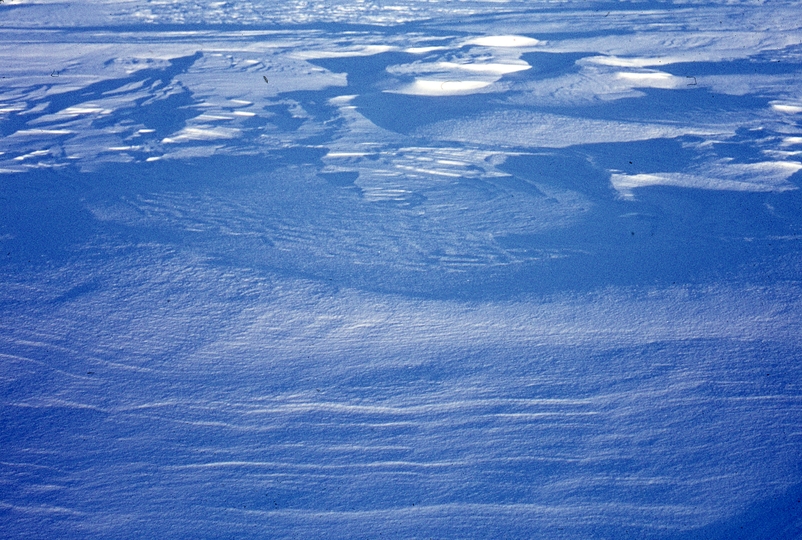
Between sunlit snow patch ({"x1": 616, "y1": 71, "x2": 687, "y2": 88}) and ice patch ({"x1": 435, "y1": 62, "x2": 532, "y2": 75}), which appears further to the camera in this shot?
ice patch ({"x1": 435, "y1": 62, "x2": 532, "y2": 75})

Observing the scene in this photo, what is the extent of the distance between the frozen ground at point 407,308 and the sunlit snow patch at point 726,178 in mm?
17

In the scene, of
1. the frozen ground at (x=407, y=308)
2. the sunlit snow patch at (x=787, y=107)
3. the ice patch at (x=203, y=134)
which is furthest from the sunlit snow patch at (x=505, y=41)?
the ice patch at (x=203, y=134)

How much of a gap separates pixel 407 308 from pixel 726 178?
1592 millimetres

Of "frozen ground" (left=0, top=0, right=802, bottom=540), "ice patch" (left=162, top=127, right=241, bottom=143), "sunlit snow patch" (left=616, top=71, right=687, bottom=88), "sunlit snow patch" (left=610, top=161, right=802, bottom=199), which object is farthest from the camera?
"sunlit snow patch" (left=616, top=71, right=687, bottom=88)

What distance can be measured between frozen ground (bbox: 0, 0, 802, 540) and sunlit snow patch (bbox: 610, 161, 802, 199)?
0.05ft

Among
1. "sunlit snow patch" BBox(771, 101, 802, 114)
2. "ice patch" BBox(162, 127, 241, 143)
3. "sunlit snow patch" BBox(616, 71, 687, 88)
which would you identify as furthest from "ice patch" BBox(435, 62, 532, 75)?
"ice patch" BBox(162, 127, 241, 143)

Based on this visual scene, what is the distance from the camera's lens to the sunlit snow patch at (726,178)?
8.82ft

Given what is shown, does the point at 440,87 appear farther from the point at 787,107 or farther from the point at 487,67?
the point at 787,107

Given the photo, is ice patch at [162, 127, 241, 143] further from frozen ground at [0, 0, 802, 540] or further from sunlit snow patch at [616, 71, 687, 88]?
sunlit snow patch at [616, 71, 687, 88]

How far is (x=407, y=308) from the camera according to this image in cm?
210

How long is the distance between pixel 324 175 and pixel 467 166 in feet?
2.15

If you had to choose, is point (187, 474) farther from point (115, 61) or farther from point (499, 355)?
point (115, 61)

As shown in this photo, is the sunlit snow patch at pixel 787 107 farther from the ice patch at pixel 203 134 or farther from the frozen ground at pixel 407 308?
the ice patch at pixel 203 134

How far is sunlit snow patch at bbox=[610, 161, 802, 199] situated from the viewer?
269cm
